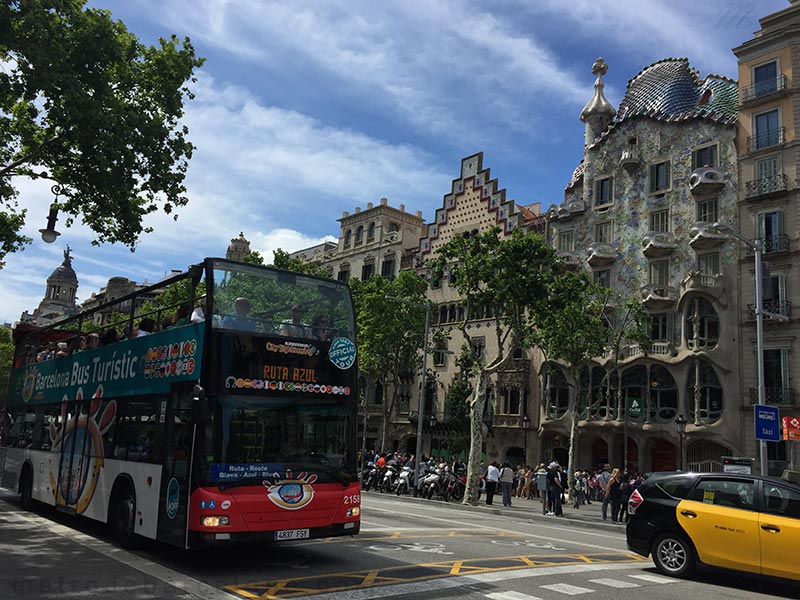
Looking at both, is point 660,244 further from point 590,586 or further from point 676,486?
point 590,586

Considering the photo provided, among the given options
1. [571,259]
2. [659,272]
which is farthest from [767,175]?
[571,259]

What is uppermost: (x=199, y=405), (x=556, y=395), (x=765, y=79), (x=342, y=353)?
(x=765, y=79)

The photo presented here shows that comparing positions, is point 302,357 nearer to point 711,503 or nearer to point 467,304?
point 711,503

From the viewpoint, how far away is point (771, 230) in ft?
103

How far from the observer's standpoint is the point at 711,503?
32.5 feet

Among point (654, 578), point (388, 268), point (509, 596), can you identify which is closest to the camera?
point (509, 596)

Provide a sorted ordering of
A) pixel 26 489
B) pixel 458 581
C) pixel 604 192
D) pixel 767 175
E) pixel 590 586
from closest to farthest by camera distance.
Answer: pixel 458 581 → pixel 590 586 → pixel 26 489 → pixel 767 175 → pixel 604 192

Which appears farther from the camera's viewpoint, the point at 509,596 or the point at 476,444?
the point at 476,444

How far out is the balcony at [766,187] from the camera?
102 ft

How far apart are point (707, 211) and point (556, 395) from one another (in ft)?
40.4

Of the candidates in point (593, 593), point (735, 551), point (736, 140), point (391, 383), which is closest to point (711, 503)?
point (735, 551)

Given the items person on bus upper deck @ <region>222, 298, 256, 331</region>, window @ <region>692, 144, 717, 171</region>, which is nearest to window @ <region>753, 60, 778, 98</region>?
window @ <region>692, 144, 717, 171</region>

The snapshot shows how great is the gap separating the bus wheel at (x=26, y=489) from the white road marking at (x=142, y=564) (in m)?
2.03

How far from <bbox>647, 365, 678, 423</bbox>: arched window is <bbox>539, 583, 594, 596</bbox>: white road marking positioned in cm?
2614
